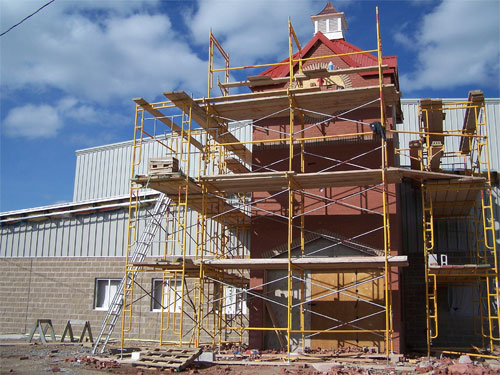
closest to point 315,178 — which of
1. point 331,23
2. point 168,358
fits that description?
point 168,358

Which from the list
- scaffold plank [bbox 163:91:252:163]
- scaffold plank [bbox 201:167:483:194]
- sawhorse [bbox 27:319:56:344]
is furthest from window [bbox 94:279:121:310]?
scaffold plank [bbox 201:167:483:194]

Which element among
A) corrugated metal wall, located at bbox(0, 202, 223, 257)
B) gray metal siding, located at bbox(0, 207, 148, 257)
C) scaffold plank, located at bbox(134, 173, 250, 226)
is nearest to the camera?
scaffold plank, located at bbox(134, 173, 250, 226)

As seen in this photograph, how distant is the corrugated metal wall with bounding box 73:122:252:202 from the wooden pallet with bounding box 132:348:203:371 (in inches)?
554

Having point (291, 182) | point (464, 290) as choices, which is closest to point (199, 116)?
point (291, 182)

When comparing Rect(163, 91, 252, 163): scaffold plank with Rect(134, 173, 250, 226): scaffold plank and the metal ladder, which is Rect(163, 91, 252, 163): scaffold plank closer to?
Rect(134, 173, 250, 226): scaffold plank

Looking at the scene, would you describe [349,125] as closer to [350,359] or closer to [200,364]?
[350,359]

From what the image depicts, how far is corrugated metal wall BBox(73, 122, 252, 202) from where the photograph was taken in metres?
27.5

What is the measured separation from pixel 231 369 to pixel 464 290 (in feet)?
29.5

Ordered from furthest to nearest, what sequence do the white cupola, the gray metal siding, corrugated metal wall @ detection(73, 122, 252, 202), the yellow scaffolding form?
corrugated metal wall @ detection(73, 122, 252, 202) < the gray metal siding < the white cupola < the yellow scaffolding

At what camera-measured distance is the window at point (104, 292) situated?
68.2 ft

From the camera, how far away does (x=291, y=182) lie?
14.8m

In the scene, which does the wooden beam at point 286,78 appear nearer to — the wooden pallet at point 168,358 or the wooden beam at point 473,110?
the wooden beam at point 473,110

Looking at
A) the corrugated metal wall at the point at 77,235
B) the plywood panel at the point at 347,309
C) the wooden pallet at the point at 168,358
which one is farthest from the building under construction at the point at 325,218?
the corrugated metal wall at the point at 77,235

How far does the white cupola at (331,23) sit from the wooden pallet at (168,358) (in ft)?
42.7
